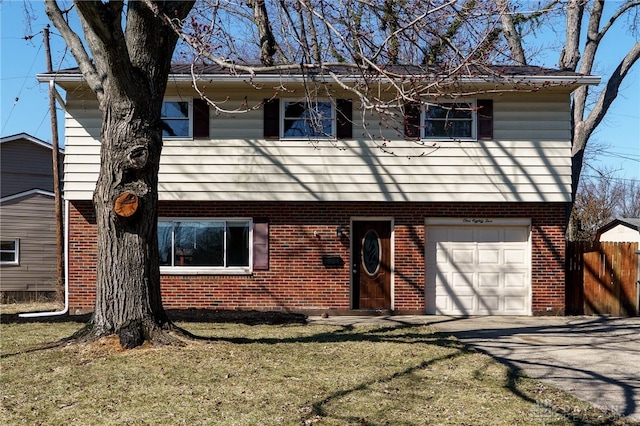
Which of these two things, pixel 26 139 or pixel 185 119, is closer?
pixel 185 119

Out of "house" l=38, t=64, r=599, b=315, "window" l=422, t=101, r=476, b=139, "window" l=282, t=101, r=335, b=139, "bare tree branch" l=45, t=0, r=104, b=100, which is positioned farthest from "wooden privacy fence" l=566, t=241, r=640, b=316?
"bare tree branch" l=45, t=0, r=104, b=100

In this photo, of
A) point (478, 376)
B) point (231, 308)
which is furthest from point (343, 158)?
point (478, 376)

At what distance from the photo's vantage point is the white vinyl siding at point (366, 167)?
1444cm

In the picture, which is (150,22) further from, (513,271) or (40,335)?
(513,271)

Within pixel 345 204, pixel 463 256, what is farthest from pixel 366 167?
pixel 463 256

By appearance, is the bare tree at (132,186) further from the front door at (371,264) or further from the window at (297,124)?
the front door at (371,264)

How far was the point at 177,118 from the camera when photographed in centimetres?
1462

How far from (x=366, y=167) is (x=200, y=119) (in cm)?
379

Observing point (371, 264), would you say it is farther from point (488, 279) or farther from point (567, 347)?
point (567, 347)

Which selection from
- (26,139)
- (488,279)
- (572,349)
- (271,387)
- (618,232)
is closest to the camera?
(271,387)

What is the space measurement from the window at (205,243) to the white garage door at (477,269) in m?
4.18

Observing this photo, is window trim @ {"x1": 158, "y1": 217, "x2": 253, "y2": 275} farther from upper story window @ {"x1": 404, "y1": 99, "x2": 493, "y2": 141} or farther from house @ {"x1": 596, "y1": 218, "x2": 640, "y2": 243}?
house @ {"x1": 596, "y1": 218, "x2": 640, "y2": 243}

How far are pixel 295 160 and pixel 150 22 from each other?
20.3 ft

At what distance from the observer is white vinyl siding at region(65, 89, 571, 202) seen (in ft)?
47.4
